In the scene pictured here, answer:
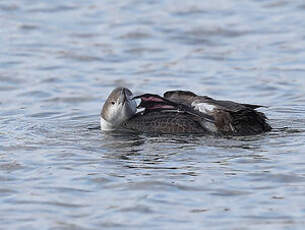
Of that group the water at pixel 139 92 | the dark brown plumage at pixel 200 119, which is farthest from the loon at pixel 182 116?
the water at pixel 139 92

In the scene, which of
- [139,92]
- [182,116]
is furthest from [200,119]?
[139,92]

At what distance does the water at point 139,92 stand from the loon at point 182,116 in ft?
0.53

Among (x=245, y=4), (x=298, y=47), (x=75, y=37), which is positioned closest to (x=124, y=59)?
(x=75, y=37)

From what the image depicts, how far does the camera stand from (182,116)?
9.65 meters

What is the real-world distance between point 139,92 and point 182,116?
8.61 ft

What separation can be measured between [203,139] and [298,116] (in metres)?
1.61

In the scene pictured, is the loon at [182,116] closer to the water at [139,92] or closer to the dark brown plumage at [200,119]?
the dark brown plumage at [200,119]

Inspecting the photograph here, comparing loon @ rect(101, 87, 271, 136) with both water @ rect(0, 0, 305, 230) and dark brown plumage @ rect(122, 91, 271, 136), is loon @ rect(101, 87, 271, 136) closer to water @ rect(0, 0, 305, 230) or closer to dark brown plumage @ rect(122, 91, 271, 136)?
dark brown plumage @ rect(122, 91, 271, 136)

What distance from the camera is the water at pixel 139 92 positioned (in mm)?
7262

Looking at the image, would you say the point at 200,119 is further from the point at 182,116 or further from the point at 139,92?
the point at 139,92

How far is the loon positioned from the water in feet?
0.53

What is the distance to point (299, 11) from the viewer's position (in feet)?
54.0

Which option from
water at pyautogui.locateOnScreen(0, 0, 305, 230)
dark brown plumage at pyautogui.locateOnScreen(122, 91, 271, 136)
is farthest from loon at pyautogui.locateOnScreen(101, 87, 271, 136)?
water at pyautogui.locateOnScreen(0, 0, 305, 230)

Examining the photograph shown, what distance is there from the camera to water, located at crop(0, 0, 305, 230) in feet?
23.8
